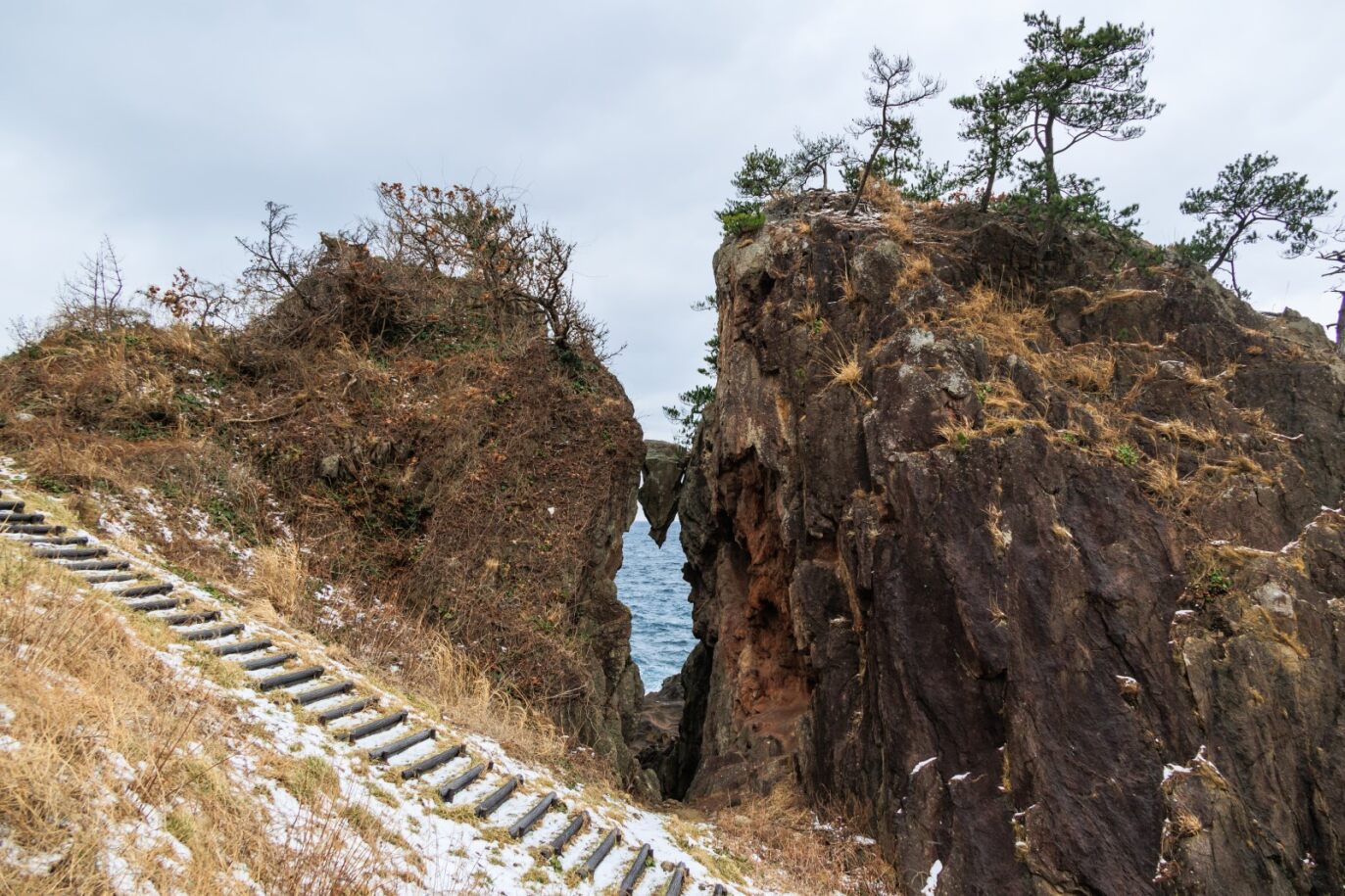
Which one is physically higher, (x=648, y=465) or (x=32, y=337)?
(x=648, y=465)

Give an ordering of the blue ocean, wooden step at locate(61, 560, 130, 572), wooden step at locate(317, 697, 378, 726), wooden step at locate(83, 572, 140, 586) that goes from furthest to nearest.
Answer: the blue ocean < wooden step at locate(61, 560, 130, 572) < wooden step at locate(83, 572, 140, 586) < wooden step at locate(317, 697, 378, 726)

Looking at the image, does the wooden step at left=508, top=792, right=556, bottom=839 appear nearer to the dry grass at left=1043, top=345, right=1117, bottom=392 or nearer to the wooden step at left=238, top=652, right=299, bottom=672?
the wooden step at left=238, top=652, right=299, bottom=672

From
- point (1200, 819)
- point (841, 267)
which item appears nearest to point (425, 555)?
point (841, 267)

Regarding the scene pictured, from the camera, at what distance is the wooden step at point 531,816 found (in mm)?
6833

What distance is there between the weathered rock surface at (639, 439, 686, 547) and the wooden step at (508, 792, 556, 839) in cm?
1254

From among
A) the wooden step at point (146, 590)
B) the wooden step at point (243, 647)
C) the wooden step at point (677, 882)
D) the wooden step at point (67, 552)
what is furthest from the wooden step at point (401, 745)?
the wooden step at point (67, 552)

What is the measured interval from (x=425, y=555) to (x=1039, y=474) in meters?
9.81

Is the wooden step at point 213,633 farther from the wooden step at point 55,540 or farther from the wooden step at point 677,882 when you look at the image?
the wooden step at point 677,882

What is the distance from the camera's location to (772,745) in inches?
499

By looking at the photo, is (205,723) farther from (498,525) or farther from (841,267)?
(841,267)

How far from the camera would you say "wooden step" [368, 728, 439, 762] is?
23.3ft

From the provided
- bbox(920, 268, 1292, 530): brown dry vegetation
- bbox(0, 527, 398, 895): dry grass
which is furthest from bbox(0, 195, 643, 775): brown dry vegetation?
bbox(920, 268, 1292, 530): brown dry vegetation

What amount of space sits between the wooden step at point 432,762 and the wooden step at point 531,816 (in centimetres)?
102

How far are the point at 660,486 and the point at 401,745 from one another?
1323 cm
